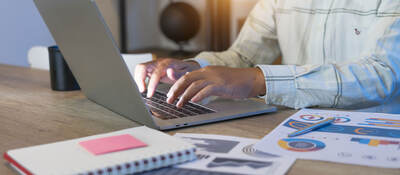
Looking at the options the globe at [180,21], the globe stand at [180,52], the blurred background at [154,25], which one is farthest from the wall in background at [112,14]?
the globe stand at [180,52]

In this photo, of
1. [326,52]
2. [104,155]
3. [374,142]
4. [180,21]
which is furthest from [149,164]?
[180,21]

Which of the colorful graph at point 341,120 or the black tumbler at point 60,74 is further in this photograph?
the black tumbler at point 60,74

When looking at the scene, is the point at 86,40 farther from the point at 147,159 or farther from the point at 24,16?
the point at 24,16

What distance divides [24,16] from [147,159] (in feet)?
10.4

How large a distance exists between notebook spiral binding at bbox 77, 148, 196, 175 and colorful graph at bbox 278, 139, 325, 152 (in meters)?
0.15

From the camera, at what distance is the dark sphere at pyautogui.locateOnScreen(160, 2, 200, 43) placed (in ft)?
15.8

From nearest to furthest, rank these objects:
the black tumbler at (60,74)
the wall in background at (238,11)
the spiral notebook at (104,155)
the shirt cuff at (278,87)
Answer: the spiral notebook at (104,155) < the shirt cuff at (278,87) < the black tumbler at (60,74) < the wall in background at (238,11)

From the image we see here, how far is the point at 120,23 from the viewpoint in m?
4.94

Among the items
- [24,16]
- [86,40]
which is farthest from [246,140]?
[24,16]

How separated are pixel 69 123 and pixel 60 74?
1.09 feet

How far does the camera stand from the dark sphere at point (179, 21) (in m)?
4.82

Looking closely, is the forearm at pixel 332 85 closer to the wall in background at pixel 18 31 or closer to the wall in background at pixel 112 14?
the wall in background at pixel 18 31

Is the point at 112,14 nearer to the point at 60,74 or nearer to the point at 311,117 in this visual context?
the point at 60,74

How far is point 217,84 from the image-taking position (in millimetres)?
915
